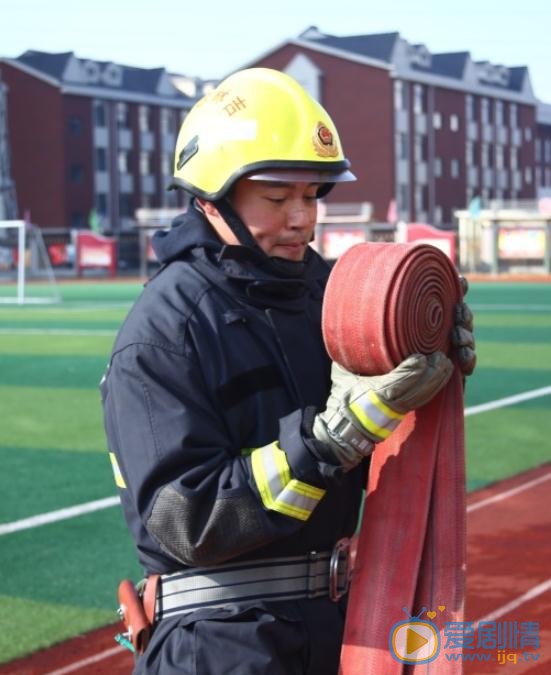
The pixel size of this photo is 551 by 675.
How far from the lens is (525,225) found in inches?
1713

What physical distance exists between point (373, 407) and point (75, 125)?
2720 inches

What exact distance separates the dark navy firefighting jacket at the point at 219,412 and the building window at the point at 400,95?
68.3m

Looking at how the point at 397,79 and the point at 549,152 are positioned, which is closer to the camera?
the point at 397,79

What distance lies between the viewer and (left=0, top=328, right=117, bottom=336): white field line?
2094cm

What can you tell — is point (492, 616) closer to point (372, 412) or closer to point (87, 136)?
point (372, 412)

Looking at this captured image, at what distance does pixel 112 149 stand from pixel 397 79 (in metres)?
16.4

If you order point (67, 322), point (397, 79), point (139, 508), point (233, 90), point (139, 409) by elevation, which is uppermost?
point (397, 79)

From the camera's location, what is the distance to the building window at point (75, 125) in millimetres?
69375

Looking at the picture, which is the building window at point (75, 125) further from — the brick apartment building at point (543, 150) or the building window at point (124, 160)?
the brick apartment building at point (543, 150)

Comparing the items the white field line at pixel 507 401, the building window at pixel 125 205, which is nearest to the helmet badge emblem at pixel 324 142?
the white field line at pixel 507 401

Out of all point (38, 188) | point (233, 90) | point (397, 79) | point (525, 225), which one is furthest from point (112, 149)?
point (233, 90)

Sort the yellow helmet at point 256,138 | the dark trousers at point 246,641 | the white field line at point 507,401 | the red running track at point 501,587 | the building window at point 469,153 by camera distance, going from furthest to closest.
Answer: the building window at point 469,153 → the white field line at point 507,401 → the red running track at point 501,587 → the yellow helmet at point 256,138 → the dark trousers at point 246,641

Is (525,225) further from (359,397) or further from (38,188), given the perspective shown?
(359,397)

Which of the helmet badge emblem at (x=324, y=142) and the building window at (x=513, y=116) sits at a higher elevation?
the building window at (x=513, y=116)
